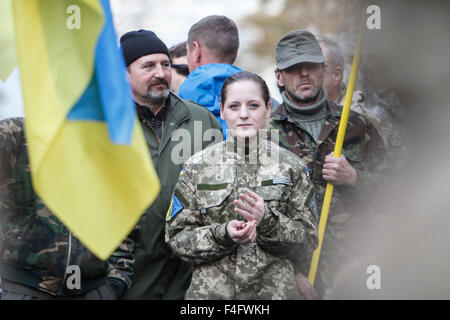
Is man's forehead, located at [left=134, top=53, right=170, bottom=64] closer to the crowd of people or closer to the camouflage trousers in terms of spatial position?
the crowd of people

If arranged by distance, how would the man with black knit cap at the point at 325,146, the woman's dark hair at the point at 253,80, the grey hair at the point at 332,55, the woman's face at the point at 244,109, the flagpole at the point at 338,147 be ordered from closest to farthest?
the woman's face at the point at 244,109
the woman's dark hair at the point at 253,80
the flagpole at the point at 338,147
the man with black knit cap at the point at 325,146
the grey hair at the point at 332,55

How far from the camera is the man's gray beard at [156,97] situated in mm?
4227

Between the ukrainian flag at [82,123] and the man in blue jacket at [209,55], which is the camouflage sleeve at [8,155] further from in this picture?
the man in blue jacket at [209,55]

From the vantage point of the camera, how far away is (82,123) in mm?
2848

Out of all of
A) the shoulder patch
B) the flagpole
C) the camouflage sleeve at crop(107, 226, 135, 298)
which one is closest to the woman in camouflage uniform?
the shoulder patch

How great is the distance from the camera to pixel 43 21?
9.50ft

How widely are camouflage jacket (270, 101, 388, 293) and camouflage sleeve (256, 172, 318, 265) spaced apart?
1.70ft

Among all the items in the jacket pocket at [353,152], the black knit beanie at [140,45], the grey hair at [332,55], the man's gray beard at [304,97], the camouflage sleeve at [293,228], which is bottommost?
the camouflage sleeve at [293,228]

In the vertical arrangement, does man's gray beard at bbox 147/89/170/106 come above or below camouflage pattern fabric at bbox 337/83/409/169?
above

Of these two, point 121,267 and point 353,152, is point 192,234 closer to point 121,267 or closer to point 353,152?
point 121,267

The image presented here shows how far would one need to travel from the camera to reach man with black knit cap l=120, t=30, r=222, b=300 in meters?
3.91

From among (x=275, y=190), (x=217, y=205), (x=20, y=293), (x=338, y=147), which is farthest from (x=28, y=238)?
(x=338, y=147)

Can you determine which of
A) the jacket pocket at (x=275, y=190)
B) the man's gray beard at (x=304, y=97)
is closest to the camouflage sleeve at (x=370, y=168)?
the man's gray beard at (x=304, y=97)

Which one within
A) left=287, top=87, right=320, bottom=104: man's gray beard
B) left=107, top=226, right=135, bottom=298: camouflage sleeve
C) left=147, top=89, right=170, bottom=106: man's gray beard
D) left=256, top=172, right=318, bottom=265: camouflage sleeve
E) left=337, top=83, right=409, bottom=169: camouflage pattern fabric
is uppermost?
left=147, top=89, right=170, bottom=106: man's gray beard
